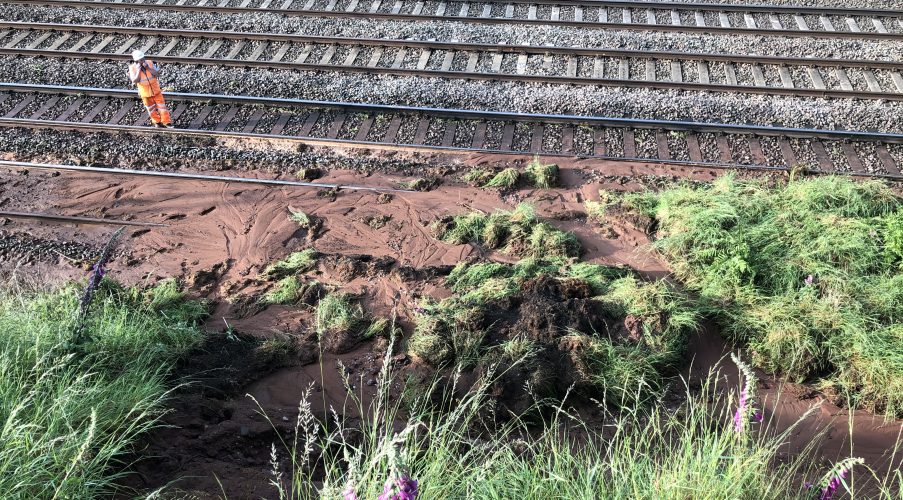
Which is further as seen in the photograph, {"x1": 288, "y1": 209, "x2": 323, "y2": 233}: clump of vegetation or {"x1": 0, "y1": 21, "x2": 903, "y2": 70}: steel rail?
{"x1": 0, "y1": 21, "x2": 903, "y2": 70}: steel rail

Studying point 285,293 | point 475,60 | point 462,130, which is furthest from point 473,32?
point 285,293

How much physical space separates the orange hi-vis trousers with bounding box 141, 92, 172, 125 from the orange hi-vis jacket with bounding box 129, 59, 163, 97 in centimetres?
9

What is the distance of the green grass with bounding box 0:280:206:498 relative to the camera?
446cm

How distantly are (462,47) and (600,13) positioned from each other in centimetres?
281

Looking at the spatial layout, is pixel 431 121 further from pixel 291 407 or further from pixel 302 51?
pixel 291 407

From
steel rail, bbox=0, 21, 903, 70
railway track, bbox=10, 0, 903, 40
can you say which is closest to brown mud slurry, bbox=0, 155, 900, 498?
steel rail, bbox=0, 21, 903, 70

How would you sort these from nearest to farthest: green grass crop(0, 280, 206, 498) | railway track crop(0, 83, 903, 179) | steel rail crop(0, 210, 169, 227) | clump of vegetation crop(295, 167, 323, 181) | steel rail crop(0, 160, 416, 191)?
1. green grass crop(0, 280, 206, 498)
2. steel rail crop(0, 210, 169, 227)
3. steel rail crop(0, 160, 416, 191)
4. clump of vegetation crop(295, 167, 323, 181)
5. railway track crop(0, 83, 903, 179)

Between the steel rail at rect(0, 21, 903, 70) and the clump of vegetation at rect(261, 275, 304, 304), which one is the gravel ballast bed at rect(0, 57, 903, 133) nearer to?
the steel rail at rect(0, 21, 903, 70)

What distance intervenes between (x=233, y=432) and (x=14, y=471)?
1823mm

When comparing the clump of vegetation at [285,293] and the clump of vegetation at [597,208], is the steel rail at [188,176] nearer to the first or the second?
the clump of vegetation at [285,293]

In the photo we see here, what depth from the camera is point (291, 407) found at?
21.6 ft

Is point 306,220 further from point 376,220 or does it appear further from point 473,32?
point 473,32

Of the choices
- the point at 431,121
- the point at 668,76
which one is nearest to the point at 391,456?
the point at 431,121

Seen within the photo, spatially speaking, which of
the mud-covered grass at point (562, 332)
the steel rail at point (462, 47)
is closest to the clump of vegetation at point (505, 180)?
the mud-covered grass at point (562, 332)
